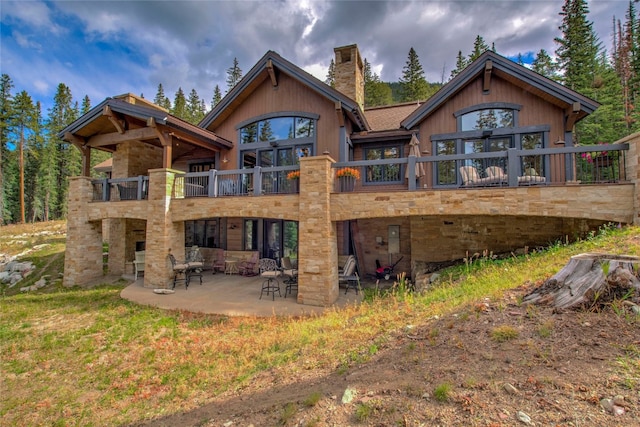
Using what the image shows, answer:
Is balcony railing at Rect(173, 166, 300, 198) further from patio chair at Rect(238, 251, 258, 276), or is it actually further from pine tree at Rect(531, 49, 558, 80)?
pine tree at Rect(531, 49, 558, 80)

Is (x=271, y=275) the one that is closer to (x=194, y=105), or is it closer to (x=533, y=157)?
(x=533, y=157)

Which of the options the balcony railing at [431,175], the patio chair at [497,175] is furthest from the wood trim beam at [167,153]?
the patio chair at [497,175]

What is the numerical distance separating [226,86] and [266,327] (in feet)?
154

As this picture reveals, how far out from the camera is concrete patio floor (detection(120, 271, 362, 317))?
859 centimetres

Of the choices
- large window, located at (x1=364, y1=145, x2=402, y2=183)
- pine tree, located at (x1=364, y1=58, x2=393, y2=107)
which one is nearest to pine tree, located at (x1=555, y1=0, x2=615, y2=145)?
pine tree, located at (x1=364, y1=58, x2=393, y2=107)

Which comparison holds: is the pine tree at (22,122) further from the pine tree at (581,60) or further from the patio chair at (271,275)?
the pine tree at (581,60)

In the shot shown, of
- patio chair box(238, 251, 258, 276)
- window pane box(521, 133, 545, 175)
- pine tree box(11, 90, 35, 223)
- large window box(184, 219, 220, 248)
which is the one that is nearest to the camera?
window pane box(521, 133, 545, 175)

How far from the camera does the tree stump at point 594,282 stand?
382 cm

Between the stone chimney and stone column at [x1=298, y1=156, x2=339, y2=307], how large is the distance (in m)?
6.89

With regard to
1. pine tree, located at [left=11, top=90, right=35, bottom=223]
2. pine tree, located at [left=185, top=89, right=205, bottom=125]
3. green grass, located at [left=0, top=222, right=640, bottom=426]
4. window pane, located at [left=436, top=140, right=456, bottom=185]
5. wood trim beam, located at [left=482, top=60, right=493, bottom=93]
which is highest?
pine tree, located at [left=185, top=89, right=205, bottom=125]

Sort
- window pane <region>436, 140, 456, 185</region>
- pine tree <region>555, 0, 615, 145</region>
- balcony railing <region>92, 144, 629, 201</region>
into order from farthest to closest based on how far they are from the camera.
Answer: pine tree <region>555, 0, 615, 145</region>, window pane <region>436, 140, 456, 185</region>, balcony railing <region>92, 144, 629, 201</region>

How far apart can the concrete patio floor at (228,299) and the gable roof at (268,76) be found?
7.11 m

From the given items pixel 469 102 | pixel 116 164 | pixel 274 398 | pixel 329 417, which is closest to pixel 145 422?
pixel 274 398

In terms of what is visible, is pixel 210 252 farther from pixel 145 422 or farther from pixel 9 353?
pixel 145 422
